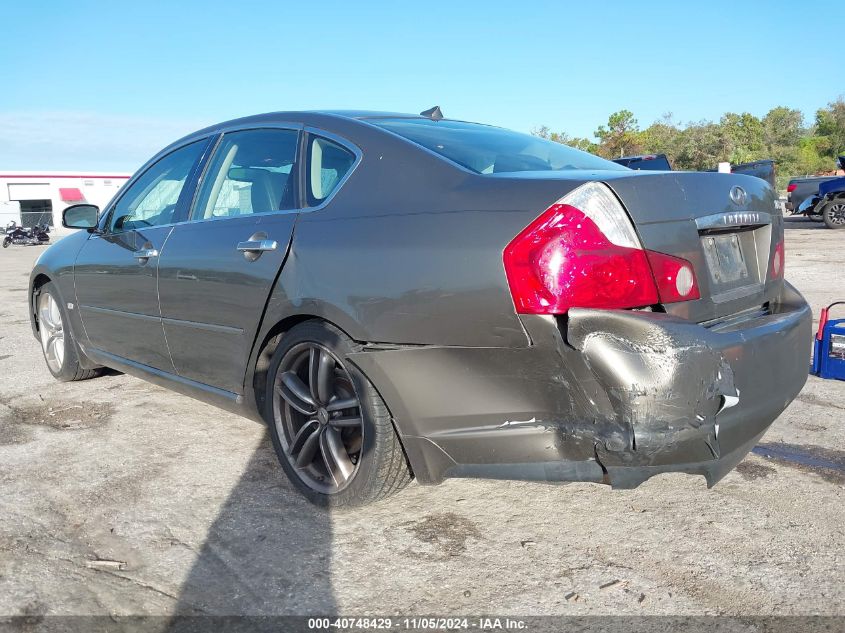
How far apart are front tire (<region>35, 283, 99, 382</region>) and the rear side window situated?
256cm

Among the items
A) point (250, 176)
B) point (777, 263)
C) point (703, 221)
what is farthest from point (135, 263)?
point (777, 263)

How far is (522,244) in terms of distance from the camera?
2.16 meters

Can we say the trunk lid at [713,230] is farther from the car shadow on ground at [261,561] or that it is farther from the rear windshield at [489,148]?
the car shadow on ground at [261,561]

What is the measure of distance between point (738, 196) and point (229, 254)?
201 centimetres

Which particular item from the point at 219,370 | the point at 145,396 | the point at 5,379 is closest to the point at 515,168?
the point at 219,370

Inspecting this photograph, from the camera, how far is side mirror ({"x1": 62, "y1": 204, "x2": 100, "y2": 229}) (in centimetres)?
447

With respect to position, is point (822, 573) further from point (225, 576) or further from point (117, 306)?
point (117, 306)

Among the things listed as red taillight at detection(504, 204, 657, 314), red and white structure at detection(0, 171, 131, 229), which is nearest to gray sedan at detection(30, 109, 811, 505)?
red taillight at detection(504, 204, 657, 314)

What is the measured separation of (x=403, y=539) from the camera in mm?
2639

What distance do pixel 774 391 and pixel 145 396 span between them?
12.0 ft

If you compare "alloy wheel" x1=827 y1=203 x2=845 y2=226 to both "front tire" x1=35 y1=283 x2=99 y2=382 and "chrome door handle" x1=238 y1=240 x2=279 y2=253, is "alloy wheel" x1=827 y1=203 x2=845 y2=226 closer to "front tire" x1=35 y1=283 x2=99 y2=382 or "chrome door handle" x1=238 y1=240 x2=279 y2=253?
"front tire" x1=35 y1=283 x2=99 y2=382

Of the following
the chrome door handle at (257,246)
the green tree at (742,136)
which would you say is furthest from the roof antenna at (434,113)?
the green tree at (742,136)

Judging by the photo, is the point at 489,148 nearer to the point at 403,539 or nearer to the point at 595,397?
the point at 595,397

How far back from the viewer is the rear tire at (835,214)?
1750 cm
